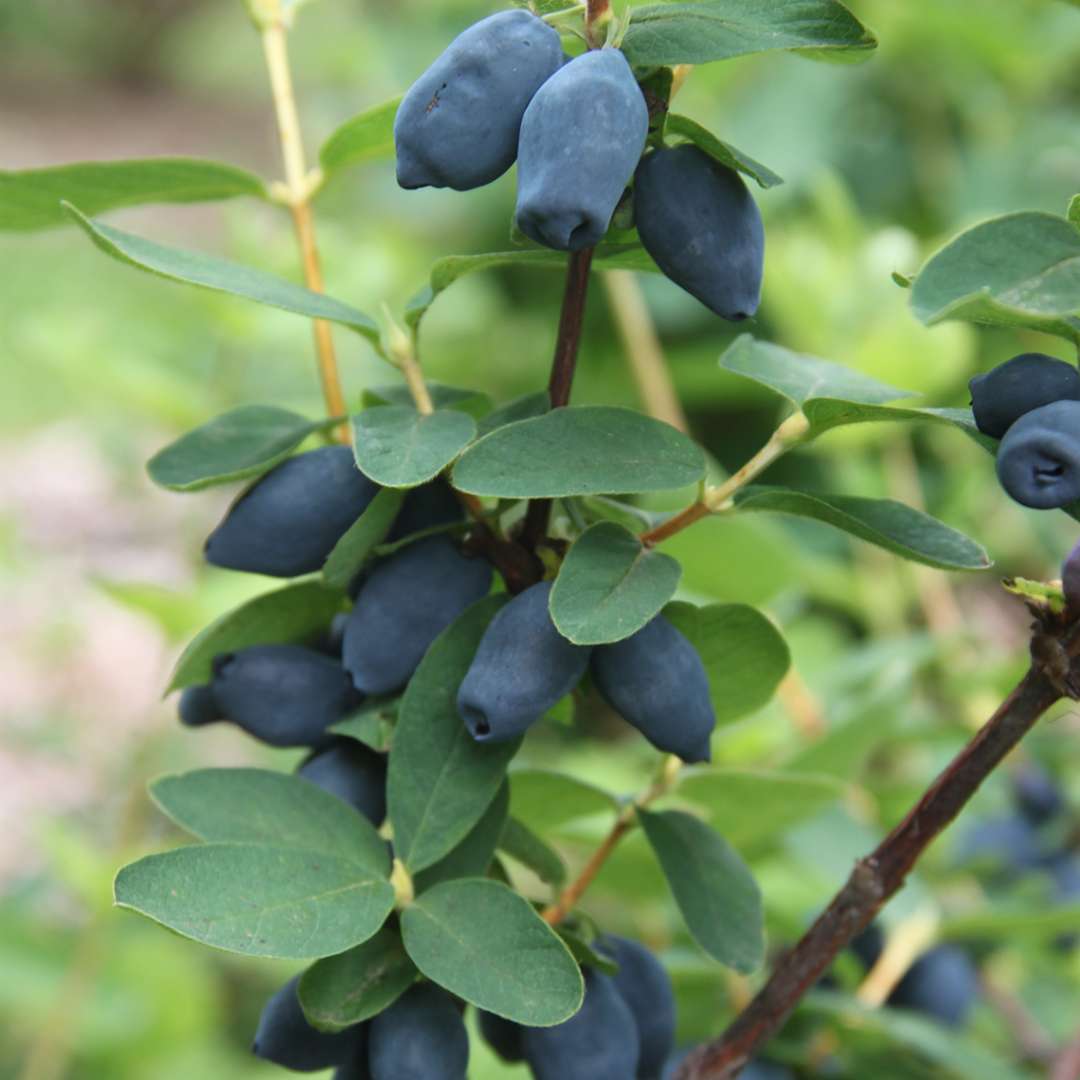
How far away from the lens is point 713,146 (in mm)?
448

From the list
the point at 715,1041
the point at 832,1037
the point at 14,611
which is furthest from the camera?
the point at 14,611

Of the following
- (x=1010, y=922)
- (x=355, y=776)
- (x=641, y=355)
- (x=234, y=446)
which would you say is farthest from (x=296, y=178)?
(x=641, y=355)

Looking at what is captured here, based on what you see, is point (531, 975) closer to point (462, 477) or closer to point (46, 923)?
point (462, 477)

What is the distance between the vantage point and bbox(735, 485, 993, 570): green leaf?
1.59 feet

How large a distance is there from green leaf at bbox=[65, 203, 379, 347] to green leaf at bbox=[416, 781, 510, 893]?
0.58 ft

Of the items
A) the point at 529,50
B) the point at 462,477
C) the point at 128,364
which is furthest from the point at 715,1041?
the point at 128,364

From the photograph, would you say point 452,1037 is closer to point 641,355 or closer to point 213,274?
point 213,274

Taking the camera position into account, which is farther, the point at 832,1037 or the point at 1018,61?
the point at 1018,61

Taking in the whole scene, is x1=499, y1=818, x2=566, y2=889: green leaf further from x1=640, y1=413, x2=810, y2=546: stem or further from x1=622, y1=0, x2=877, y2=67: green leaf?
x1=622, y1=0, x2=877, y2=67: green leaf

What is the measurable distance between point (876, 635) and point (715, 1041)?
3.15 feet

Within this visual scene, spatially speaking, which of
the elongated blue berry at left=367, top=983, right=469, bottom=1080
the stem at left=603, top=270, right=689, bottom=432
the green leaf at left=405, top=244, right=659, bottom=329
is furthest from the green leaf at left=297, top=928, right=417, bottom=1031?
the stem at left=603, top=270, right=689, bottom=432

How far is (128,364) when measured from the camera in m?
1.34

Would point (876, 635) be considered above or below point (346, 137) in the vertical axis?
below

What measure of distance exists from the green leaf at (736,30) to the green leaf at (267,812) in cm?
27
